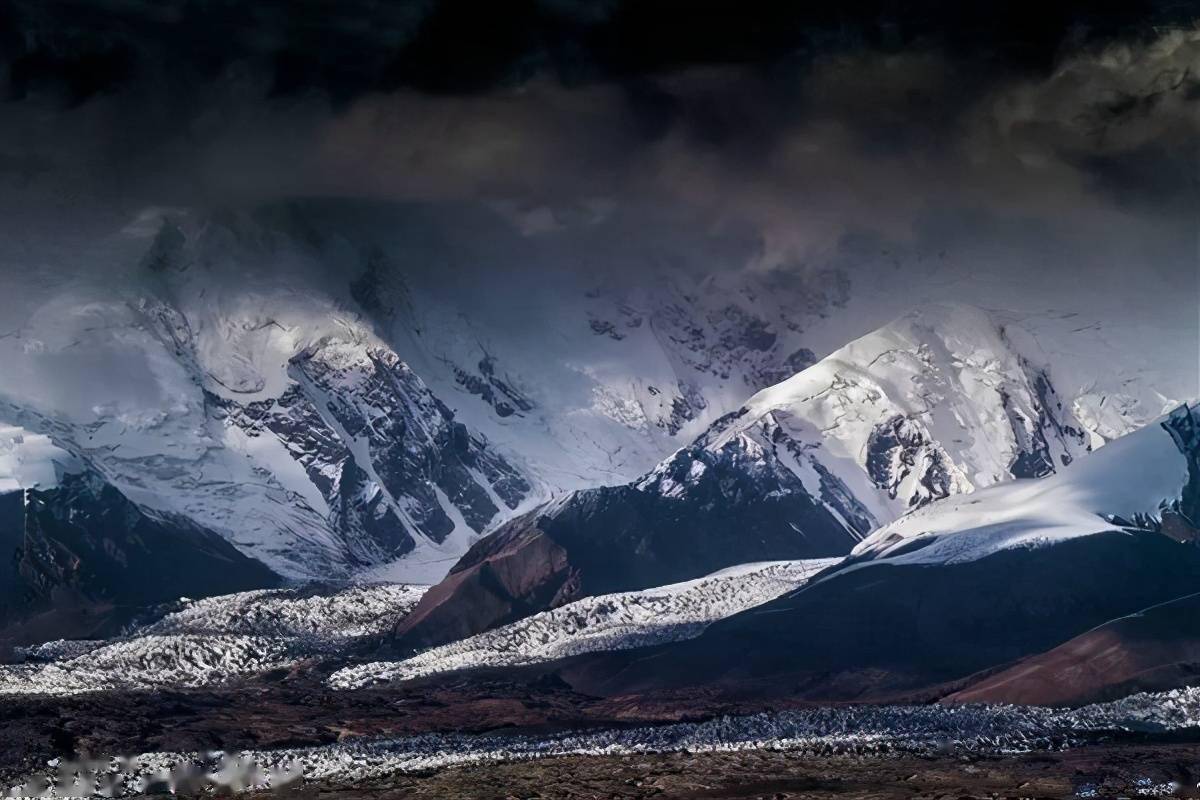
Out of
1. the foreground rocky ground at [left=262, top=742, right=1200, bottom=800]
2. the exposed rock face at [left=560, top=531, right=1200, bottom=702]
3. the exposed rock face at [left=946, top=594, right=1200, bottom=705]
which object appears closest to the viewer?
the foreground rocky ground at [left=262, top=742, right=1200, bottom=800]

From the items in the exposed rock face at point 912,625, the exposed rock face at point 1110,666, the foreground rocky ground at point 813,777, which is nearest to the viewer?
the foreground rocky ground at point 813,777

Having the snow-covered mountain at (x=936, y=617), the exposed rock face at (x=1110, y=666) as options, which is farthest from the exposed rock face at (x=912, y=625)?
the exposed rock face at (x=1110, y=666)

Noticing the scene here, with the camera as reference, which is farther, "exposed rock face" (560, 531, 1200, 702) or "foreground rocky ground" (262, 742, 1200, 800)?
"exposed rock face" (560, 531, 1200, 702)

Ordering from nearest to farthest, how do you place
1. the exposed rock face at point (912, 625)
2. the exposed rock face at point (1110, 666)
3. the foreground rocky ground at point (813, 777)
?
the foreground rocky ground at point (813, 777) → the exposed rock face at point (1110, 666) → the exposed rock face at point (912, 625)

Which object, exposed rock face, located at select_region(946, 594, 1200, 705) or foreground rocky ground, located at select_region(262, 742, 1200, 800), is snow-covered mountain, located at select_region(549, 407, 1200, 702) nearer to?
exposed rock face, located at select_region(946, 594, 1200, 705)

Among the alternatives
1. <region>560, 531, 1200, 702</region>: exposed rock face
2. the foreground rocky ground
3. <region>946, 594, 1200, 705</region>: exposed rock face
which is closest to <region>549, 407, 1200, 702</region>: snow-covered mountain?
<region>560, 531, 1200, 702</region>: exposed rock face

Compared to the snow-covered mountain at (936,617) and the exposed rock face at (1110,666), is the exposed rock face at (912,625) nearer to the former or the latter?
the snow-covered mountain at (936,617)

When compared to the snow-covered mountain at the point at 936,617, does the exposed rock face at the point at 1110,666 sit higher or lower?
lower

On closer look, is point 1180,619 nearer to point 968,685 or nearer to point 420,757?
point 968,685

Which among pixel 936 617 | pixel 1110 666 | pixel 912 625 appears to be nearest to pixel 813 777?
pixel 1110 666
